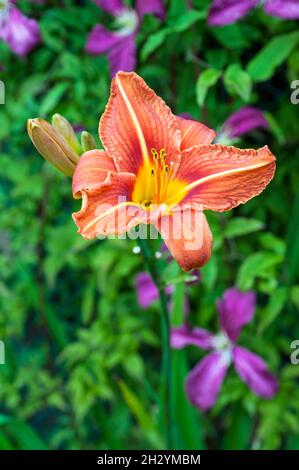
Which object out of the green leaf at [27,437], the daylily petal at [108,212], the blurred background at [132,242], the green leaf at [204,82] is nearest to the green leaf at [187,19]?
the blurred background at [132,242]

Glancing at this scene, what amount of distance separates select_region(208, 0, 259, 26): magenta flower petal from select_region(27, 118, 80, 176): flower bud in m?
0.52

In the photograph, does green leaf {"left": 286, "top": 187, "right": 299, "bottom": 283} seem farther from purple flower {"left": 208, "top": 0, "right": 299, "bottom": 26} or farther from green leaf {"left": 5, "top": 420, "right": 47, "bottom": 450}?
green leaf {"left": 5, "top": 420, "right": 47, "bottom": 450}

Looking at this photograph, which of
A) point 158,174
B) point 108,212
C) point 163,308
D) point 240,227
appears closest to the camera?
point 108,212

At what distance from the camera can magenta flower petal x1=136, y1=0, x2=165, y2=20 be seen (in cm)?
120

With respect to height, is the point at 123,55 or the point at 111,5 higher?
the point at 111,5

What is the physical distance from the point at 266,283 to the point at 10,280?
0.79 meters

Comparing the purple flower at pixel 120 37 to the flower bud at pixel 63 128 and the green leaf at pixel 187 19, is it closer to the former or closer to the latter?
the green leaf at pixel 187 19

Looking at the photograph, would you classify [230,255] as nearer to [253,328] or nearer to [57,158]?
[253,328]

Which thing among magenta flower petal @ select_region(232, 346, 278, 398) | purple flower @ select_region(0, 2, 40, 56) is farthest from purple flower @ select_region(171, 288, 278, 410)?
purple flower @ select_region(0, 2, 40, 56)

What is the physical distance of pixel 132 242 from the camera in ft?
4.52

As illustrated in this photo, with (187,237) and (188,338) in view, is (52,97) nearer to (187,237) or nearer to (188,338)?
(188,338)

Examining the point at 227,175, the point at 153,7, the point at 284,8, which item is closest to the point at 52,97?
the point at 153,7

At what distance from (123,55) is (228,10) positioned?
226 millimetres
